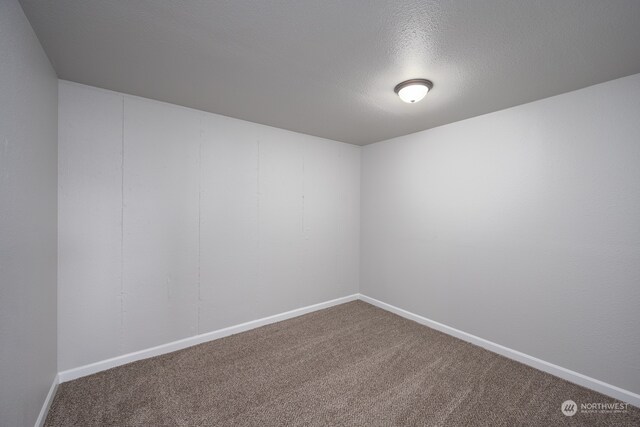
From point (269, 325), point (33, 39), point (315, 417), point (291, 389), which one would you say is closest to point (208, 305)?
point (269, 325)

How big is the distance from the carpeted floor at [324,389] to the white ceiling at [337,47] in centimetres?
244

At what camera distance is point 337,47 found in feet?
5.35

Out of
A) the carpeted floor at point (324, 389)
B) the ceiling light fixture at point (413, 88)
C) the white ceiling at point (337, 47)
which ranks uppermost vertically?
the white ceiling at point (337, 47)

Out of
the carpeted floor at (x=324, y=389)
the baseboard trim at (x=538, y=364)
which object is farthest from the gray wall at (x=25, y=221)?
the baseboard trim at (x=538, y=364)

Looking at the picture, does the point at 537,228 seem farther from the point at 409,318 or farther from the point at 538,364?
the point at 409,318

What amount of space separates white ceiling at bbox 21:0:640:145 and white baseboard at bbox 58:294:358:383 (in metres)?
2.38

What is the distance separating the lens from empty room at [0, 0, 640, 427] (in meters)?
1.43

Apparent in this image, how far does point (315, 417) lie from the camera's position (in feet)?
5.77

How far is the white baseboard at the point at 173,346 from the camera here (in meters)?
2.13

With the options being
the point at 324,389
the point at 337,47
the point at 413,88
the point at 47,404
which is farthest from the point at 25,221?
the point at 413,88

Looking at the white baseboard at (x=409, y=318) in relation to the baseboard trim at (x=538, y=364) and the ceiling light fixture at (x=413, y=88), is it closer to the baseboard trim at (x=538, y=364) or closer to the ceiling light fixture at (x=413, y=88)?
the baseboard trim at (x=538, y=364)

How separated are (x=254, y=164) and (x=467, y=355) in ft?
10.0

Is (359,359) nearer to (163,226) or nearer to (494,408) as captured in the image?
(494,408)

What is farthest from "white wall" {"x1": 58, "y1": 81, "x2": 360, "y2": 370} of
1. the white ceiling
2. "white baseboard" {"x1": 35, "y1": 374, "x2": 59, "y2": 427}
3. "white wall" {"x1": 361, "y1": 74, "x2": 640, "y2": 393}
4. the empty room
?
"white wall" {"x1": 361, "y1": 74, "x2": 640, "y2": 393}
